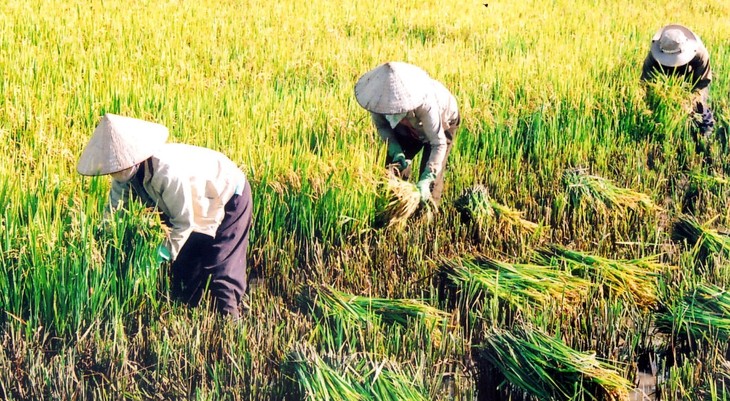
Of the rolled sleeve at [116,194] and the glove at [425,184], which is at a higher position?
the rolled sleeve at [116,194]

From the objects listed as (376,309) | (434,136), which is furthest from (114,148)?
(434,136)

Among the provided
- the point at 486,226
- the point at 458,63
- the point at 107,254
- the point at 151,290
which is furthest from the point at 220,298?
the point at 458,63

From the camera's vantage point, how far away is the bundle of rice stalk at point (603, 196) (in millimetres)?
3734

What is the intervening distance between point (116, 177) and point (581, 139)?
9.40 feet

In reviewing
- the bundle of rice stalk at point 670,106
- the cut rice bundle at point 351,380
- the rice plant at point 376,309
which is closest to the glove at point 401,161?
the rice plant at point 376,309

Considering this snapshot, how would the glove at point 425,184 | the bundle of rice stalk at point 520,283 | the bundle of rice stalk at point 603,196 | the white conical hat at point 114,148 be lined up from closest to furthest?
the white conical hat at point 114,148 → the bundle of rice stalk at point 520,283 → the glove at point 425,184 → the bundle of rice stalk at point 603,196

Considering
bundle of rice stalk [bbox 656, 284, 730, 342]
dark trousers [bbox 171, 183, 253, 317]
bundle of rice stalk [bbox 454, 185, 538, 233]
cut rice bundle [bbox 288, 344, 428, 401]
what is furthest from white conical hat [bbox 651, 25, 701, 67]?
cut rice bundle [bbox 288, 344, 428, 401]

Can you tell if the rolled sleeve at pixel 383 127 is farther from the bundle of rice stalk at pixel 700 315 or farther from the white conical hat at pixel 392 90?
the bundle of rice stalk at pixel 700 315

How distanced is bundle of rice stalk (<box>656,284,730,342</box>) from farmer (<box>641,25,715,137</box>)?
2322mm

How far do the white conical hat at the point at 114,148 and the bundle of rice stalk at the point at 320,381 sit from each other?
0.74 m

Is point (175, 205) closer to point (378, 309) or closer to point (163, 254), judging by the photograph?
point (163, 254)

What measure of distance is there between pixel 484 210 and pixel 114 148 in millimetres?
1734

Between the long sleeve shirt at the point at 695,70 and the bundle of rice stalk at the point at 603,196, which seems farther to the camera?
the long sleeve shirt at the point at 695,70

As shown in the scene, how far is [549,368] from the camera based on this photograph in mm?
2395
